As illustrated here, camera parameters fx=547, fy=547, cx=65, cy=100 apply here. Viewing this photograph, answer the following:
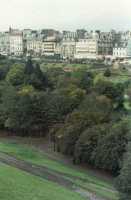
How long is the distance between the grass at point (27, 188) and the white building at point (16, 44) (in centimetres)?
12260

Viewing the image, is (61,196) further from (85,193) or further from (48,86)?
(48,86)

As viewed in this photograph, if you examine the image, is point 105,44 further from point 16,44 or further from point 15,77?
point 15,77

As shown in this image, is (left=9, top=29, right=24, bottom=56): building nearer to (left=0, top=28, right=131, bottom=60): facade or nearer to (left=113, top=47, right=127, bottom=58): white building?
(left=0, top=28, right=131, bottom=60): facade

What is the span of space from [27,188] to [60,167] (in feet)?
24.8

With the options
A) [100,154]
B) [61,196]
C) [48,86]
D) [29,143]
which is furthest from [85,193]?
[48,86]

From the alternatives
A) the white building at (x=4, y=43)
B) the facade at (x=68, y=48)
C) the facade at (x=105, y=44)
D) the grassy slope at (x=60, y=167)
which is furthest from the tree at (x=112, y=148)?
the white building at (x=4, y=43)

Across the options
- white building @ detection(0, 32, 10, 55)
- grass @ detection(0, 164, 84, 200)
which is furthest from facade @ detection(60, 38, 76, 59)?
grass @ detection(0, 164, 84, 200)

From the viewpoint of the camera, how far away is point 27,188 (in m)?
26.8

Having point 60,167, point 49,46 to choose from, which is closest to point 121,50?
point 49,46

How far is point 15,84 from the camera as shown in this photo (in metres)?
62.4

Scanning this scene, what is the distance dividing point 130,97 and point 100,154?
16115mm

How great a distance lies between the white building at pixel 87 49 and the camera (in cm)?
13100

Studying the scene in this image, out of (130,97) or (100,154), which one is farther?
(130,97)

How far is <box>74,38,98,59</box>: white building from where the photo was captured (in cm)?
13100
